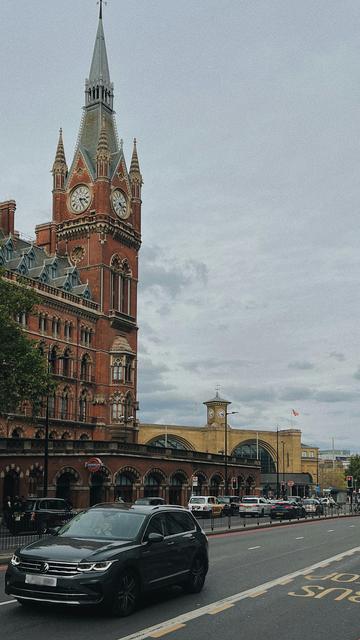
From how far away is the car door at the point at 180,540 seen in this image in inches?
542

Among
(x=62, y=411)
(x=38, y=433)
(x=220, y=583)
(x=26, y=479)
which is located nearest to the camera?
(x=220, y=583)

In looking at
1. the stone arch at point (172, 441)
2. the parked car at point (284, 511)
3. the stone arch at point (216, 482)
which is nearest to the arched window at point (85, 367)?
the stone arch at point (216, 482)

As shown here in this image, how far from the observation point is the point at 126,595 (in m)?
11.9

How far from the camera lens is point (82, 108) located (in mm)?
86312

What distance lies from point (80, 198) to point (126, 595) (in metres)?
70.3

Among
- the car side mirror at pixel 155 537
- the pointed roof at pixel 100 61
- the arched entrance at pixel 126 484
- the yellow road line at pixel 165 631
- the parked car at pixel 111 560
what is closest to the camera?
the yellow road line at pixel 165 631

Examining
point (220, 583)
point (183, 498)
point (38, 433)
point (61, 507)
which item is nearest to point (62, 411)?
point (38, 433)

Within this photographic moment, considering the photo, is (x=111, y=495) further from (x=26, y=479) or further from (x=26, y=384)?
(x=26, y=384)

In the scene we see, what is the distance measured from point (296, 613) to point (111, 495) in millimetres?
44170

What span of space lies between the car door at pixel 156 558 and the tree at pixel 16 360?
20.3 meters

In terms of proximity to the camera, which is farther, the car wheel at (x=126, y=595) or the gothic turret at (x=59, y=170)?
the gothic turret at (x=59, y=170)

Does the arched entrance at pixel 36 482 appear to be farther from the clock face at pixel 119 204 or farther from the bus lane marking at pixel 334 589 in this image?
the bus lane marking at pixel 334 589

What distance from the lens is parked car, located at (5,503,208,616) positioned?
11203 millimetres

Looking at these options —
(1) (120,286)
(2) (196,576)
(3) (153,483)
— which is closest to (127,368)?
(1) (120,286)
